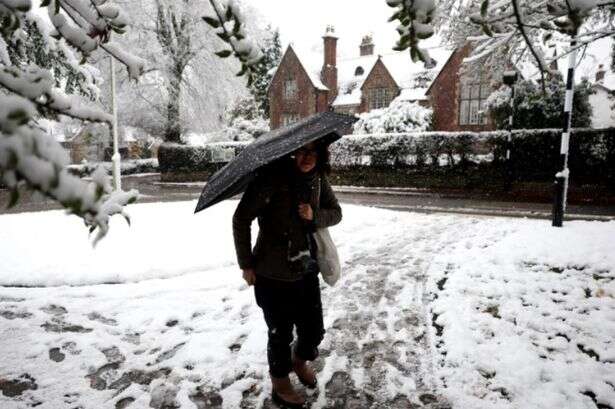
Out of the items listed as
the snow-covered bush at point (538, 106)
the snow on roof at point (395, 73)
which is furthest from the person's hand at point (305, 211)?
the snow on roof at point (395, 73)

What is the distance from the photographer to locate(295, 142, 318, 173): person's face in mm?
2705

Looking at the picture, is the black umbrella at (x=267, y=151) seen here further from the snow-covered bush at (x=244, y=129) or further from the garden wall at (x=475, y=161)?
the snow-covered bush at (x=244, y=129)

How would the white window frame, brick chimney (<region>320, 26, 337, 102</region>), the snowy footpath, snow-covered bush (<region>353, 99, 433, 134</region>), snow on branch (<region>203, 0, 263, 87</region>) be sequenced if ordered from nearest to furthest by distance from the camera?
snow on branch (<region>203, 0, 263, 87</region>) → the snowy footpath → snow-covered bush (<region>353, 99, 433, 134</region>) → brick chimney (<region>320, 26, 337, 102</region>) → the white window frame

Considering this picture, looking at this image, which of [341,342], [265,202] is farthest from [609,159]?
[265,202]

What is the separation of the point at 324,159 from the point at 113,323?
2.88 m

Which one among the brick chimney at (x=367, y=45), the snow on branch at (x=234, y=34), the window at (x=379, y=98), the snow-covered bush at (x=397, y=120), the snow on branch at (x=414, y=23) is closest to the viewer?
the snow on branch at (x=414, y=23)

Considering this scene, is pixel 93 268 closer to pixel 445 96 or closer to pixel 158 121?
pixel 158 121

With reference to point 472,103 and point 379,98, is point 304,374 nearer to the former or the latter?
point 472,103

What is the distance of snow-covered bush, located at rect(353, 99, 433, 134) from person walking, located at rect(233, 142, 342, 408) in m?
19.7

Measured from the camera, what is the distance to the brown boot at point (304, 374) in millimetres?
3016

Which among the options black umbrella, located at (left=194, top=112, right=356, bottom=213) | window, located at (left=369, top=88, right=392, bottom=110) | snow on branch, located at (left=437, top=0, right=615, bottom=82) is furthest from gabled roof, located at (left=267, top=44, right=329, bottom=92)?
black umbrella, located at (left=194, top=112, right=356, bottom=213)

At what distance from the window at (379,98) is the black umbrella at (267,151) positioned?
1254 inches

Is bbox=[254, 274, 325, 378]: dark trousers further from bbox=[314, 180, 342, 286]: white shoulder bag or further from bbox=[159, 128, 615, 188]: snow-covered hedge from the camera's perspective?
bbox=[159, 128, 615, 188]: snow-covered hedge

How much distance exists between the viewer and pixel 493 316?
4074 mm
